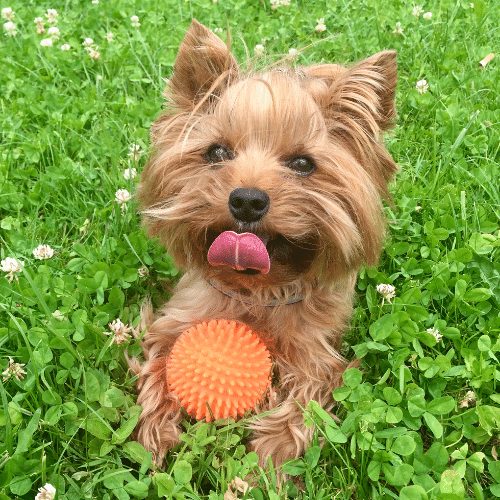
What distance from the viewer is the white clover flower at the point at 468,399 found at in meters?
2.69

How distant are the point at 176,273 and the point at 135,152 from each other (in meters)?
0.87

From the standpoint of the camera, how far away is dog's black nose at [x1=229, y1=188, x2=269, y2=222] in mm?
2373

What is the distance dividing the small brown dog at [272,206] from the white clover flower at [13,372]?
47cm

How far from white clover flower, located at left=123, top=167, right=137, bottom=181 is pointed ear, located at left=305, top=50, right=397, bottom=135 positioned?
133cm

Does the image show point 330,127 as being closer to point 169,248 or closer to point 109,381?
point 169,248

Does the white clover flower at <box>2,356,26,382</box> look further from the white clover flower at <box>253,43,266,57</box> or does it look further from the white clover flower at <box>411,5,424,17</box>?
the white clover flower at <box>411,5,424,17</box>

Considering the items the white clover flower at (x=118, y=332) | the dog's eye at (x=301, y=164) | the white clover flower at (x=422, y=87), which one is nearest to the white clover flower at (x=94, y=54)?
the white clover flower at (x=422, y=87)

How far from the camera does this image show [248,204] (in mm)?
2381

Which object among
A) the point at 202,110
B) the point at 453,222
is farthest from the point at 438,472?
the point at 202,110

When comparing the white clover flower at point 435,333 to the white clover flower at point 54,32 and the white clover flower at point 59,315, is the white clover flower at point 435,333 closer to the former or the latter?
the white clover flower at point 59,315

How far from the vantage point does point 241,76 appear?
2.81 metres

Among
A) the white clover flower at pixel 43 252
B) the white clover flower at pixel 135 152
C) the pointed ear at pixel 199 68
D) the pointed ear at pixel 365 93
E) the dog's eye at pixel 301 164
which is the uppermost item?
the pointed ear at pixel 199 68

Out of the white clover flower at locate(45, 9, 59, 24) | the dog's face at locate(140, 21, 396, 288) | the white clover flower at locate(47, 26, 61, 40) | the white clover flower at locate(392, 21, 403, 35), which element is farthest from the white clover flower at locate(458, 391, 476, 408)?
the white clover flower at locate(45, 9, 59, 24)

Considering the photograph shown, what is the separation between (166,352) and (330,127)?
46.6 inches
